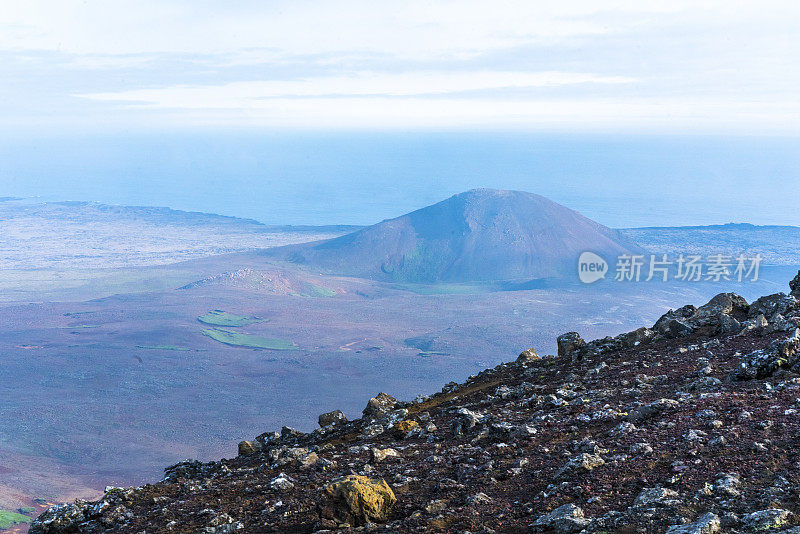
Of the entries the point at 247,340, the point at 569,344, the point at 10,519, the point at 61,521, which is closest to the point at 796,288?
the point at 569,344

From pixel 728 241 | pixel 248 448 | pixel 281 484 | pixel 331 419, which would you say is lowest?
pixel 248 448

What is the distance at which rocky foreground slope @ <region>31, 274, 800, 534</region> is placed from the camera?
6590 millimetres

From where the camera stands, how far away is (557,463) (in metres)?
8.51

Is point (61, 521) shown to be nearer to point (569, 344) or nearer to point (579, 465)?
point (579, 465)

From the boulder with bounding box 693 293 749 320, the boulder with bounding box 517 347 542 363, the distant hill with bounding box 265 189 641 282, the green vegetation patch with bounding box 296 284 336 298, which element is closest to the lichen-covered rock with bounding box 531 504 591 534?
the boulder with bounding box 693 293 749 320

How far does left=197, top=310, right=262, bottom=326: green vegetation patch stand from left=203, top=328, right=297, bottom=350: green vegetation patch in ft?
15.8

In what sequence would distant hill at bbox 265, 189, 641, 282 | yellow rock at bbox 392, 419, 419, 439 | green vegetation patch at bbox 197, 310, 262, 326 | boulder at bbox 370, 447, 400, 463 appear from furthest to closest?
1. distant hill at bbox 265, 189, 641, 282
2. green vegetation patch at bbox 197, 310, 262, 326
3. yellow rock at bbox 392, 419, 419, 439
4. boulder at bbox 370, 447, 400, 463

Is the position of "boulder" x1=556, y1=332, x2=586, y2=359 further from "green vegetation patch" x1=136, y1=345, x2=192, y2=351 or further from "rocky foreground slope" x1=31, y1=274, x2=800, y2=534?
"green vegetation patch" x1=136, y1=345, x2=192, y2=351

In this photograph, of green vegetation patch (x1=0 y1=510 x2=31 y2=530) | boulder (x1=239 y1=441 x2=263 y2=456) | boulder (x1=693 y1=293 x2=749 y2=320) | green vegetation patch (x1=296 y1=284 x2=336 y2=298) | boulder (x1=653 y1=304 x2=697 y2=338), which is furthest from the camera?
green vegetation patch (x1=296 y1=284 x2=336 y2=298)

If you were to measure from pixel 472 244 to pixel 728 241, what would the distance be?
71318 millimetres

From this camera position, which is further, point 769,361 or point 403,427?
point 403,427

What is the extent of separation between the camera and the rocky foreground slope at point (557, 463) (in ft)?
21.6

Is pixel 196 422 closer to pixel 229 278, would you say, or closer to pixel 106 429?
pixel 106 429

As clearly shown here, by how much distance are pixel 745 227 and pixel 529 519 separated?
21085cm
